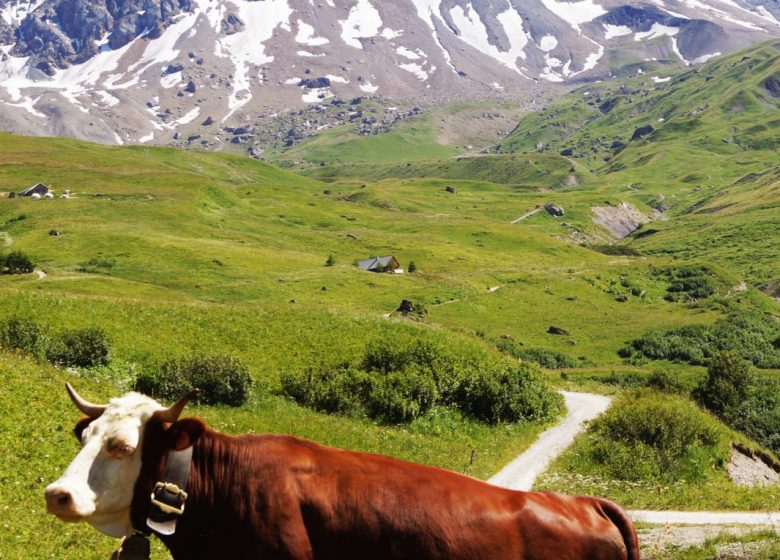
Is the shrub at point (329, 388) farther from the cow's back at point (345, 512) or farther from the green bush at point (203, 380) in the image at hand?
the cow's back at point (345, 512)

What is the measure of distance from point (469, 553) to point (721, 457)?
1464 inches

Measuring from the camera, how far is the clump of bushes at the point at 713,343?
291 feet

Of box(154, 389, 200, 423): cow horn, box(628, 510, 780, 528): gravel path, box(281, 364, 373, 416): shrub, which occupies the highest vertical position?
box(154, 389, 200, 423): cow horn

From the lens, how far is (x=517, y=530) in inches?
274

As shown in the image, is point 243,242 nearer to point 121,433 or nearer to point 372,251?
point 372,251

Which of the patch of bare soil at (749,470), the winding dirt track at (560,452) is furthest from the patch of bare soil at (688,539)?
the patch of bare soil at (749,470)

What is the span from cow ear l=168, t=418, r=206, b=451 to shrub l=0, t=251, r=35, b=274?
84.0 m

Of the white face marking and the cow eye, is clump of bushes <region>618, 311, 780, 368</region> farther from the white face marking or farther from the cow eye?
the cow eye

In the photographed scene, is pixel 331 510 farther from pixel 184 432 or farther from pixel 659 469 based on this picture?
pixel 659 469

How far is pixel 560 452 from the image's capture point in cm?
3488

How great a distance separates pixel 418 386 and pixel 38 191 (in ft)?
375

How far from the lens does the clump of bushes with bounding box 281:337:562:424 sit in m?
35.2

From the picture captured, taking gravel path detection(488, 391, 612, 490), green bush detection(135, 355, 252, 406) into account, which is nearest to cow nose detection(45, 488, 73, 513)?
gravel path detection(488, 391, 612, 490)

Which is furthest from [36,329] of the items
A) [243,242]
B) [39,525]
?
[243,242]
